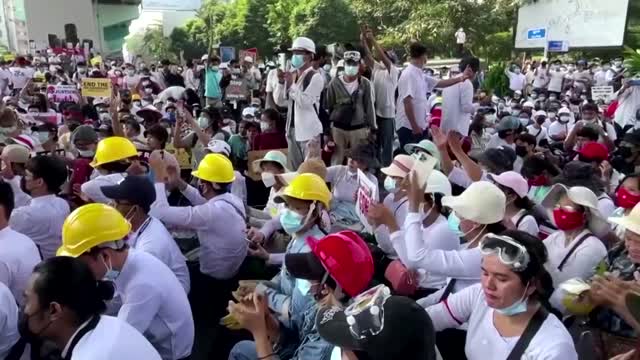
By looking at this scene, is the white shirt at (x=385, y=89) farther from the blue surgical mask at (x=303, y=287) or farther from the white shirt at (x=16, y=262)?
the white shirt at (x=16, y=262)

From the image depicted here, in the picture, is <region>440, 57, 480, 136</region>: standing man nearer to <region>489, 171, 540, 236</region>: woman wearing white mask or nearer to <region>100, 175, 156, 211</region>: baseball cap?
<region>489, 171, 540, 236</region>: woman wearing white mask

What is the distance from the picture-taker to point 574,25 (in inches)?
1032

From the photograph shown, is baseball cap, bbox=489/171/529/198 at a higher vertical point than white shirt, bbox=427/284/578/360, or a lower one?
higher

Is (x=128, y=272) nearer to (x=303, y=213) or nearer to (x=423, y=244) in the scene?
(x=303, y=213)

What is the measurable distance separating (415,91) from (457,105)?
0.56 meters

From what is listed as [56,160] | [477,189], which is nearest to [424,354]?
[477,189]

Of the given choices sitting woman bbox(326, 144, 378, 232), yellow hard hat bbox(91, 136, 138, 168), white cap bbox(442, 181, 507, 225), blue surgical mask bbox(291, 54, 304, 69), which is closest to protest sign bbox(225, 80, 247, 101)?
blue surgical mask bbox(291, 54, 304, 69)

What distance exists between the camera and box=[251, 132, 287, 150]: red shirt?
8.28m

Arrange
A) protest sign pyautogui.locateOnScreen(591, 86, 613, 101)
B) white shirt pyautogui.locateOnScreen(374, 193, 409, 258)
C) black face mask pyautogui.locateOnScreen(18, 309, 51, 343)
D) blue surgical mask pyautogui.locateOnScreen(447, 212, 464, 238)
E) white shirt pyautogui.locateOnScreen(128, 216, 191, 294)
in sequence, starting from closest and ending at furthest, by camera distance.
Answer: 1. black face mask pyautogui.locateOnScreen(18, 309, 51, 343)
2. white shirt pyautogui.locateOnScreen(128, 216, 191, 294)
3. blue surgical mask pyautogui.locateOnScreen(447, 212, 464, 238)
4. white shirt pyautogui.locateOnScreen(374, 193, 409, 258)
5. protest sign pyautogui.locateOnScreen(591, 86, 613, 101)

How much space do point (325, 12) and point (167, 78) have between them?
19546 mm

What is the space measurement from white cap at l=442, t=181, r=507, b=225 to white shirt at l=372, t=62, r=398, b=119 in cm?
514

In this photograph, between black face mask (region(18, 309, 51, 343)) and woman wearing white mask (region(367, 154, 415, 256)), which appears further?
woman wearing white mask (region(367, 154, 415, 256))

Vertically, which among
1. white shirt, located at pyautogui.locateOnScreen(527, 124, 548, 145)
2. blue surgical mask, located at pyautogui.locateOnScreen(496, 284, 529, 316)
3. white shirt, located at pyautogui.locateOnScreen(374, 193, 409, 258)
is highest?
blue surgical mask, located at pyautogui.locateOnScreen(496, 284, 529, 316)

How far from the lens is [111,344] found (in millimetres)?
2307
